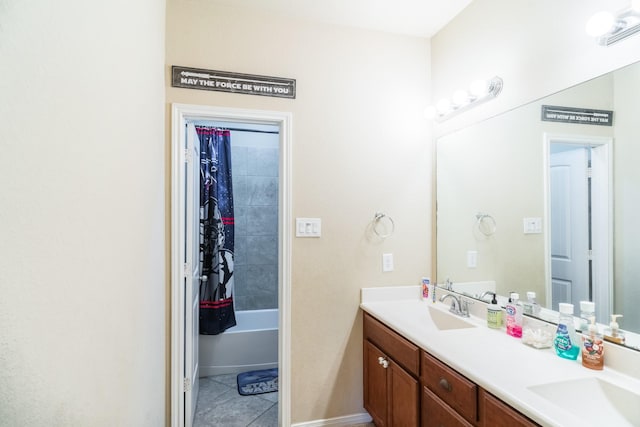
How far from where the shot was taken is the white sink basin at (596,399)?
3.30 ft

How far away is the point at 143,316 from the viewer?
4.62ft

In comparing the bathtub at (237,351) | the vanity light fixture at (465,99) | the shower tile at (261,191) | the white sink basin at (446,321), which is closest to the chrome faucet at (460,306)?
the white sink basin at (446,321)

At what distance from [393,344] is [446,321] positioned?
0.40m

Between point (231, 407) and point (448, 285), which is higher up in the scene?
point (448, 285)

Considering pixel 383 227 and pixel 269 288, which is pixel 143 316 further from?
pixel 269 288

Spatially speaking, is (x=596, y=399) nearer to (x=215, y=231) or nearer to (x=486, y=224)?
(x=486, y=224)

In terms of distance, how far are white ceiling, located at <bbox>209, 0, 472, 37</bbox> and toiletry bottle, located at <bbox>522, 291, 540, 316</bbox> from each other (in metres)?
1.73

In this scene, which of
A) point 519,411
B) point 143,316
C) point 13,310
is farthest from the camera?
point 143,316

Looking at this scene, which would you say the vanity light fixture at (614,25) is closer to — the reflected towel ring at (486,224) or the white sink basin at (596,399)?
the reflected towel ring at (486,224)

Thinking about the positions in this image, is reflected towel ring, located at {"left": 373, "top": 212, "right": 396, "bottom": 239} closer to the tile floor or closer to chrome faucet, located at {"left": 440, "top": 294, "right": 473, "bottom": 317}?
chrome faucet, located at {"left": 440, "top": 294, "right": 473, "bottom": 317}

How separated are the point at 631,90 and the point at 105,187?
72.7 inches

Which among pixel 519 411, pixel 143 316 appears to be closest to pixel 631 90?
pixel 519 411

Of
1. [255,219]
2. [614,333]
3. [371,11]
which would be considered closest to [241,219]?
[255,219]

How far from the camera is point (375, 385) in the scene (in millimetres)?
1958
